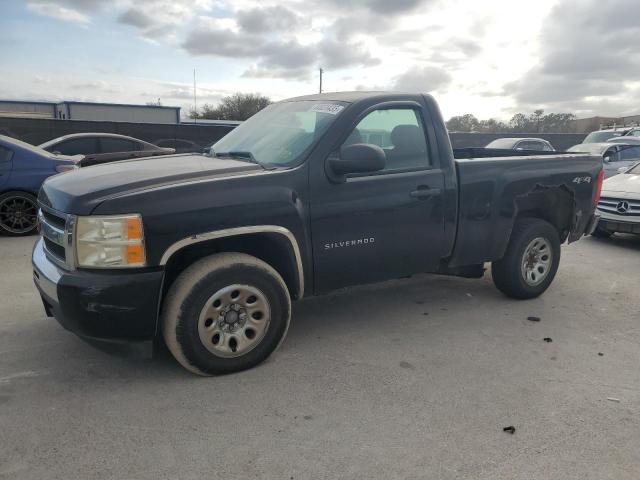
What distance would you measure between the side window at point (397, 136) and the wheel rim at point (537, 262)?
1.61 m

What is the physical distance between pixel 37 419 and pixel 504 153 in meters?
5.24

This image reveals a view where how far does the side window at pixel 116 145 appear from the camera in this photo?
34.1 ft

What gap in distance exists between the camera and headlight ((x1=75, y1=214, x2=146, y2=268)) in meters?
3.00

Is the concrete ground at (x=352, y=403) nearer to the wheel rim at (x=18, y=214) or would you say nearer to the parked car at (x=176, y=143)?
the wheel rim at (x=18, y=214)

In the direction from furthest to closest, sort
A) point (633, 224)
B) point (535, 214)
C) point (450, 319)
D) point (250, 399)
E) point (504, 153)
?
point (633, 224) < point (504, 153) < point (535, 214) < point (450, 319) < point (250, 399)

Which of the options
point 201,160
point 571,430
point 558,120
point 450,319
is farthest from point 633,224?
point 558,120

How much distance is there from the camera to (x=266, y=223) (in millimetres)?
3402

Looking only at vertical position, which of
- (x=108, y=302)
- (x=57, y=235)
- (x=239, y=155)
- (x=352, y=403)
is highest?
(x=239, y=155)

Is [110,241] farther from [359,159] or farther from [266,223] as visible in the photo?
[359,159]

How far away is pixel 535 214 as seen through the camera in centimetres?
523

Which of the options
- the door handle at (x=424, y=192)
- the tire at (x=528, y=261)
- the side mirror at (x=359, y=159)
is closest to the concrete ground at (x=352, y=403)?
the tire at (x=528, y=261)

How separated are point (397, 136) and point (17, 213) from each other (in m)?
6.20

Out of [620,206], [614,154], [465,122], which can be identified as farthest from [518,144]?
[465,122]

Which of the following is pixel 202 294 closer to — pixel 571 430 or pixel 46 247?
pixel 46 247
